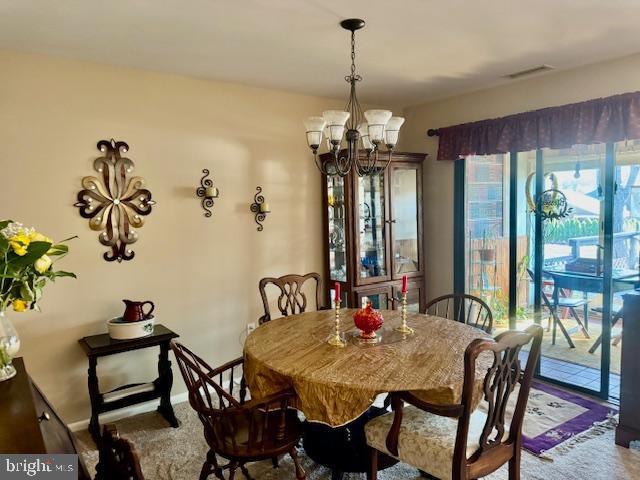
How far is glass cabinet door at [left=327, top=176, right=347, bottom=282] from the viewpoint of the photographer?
4.04m

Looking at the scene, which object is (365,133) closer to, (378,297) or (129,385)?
(378,297)

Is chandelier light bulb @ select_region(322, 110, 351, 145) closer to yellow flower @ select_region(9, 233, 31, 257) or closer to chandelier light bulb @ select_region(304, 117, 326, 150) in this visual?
chandelier light bulb @ select_region(304, 117, 326, 150)

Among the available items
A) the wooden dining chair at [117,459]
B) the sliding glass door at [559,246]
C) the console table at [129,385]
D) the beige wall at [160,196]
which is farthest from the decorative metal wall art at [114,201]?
the sliding glass door at [559,246]

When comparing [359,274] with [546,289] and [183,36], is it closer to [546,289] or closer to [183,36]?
[546,289]

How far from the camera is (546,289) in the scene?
3.80 m

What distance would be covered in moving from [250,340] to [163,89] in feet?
6.48

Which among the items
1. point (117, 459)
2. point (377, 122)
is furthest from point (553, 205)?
point (117, 459)

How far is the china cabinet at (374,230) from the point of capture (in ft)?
13.0

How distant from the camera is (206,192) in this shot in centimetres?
348

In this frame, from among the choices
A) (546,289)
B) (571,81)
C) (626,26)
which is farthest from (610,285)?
(626,26)

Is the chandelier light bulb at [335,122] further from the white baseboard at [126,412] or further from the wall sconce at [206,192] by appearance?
the white baseboard at [126,412]

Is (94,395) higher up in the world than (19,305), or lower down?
lower down

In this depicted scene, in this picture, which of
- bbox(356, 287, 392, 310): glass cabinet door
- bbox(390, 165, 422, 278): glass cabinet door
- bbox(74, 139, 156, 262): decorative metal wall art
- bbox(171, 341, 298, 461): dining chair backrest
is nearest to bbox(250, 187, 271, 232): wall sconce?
bbox(74, 139, 156, 262): decorative metal wall art

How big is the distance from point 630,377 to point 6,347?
3178 mm
